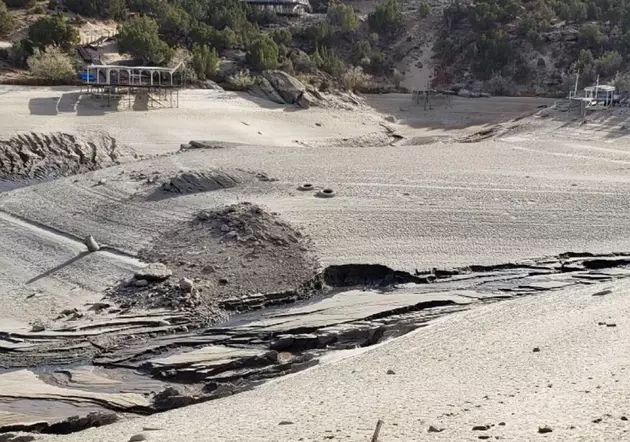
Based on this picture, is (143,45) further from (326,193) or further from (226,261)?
(226,261)

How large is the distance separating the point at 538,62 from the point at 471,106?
278 inches

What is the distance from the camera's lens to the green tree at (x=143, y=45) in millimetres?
36500

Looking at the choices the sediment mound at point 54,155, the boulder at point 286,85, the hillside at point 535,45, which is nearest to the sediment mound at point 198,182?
the sediment mound at point 54,155

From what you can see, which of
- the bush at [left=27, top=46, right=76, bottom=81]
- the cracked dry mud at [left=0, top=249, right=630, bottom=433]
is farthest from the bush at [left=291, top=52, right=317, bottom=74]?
the cracked dry mud at [left=0, top=249, right=630, bottom=433]

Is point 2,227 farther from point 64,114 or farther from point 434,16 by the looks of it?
point 434,16

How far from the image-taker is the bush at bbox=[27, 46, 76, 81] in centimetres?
3234

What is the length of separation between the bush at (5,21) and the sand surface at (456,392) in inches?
1290

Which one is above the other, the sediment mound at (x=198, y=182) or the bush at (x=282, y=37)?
the bush at (x=282, y=37)

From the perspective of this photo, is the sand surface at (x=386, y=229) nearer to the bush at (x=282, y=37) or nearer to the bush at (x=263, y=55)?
the bush at (x=263, y=55)

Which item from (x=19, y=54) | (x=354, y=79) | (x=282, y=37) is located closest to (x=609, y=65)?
(x=354, y=79)

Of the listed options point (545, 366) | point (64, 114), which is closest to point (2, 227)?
point (64, 114)

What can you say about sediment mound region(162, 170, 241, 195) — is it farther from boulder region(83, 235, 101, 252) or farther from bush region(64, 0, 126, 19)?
bush region(64, 0, 126, 19)

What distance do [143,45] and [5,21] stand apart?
7.11 m

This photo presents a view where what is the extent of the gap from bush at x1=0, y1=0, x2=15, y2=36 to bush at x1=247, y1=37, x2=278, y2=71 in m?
10.8
